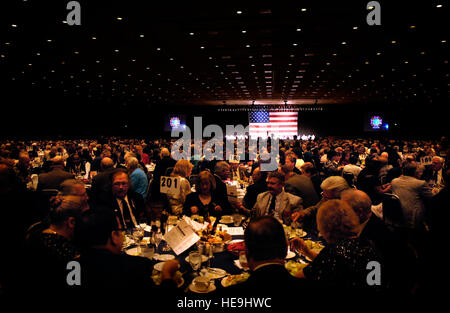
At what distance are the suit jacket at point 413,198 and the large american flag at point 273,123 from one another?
25.3 meters

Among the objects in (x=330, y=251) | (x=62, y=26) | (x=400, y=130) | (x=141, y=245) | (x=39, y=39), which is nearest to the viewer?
(x=330, y=251)

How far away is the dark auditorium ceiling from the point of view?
805 cm

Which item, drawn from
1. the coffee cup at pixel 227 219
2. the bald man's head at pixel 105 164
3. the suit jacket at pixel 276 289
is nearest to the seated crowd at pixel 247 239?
the suit jacket at pixel 276 289

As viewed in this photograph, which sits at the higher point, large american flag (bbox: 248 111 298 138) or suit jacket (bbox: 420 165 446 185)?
large american flag (bbox: 248 111 298 138)

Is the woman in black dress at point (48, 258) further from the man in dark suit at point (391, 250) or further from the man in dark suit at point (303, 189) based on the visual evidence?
the man in dark suit at point (303, 189)

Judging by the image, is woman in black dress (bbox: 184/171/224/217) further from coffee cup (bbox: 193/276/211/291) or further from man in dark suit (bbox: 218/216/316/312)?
man in dark suit (bbox: 218/216/316/312)

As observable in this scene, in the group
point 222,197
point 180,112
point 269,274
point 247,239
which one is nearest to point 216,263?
point 247,239

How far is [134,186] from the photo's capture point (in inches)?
257

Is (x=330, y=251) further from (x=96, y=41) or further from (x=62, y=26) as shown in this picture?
(x=96, y=41)

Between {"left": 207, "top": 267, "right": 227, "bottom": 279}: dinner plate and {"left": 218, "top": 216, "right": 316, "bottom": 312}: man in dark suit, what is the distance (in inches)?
35.5

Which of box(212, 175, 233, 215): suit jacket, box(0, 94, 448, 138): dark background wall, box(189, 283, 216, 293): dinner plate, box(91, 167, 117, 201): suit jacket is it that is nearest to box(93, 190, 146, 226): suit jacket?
box(91, 167, 117, 201): suit jacket

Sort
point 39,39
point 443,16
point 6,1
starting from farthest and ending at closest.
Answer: point 39,39
point 443,16
point 6,1
